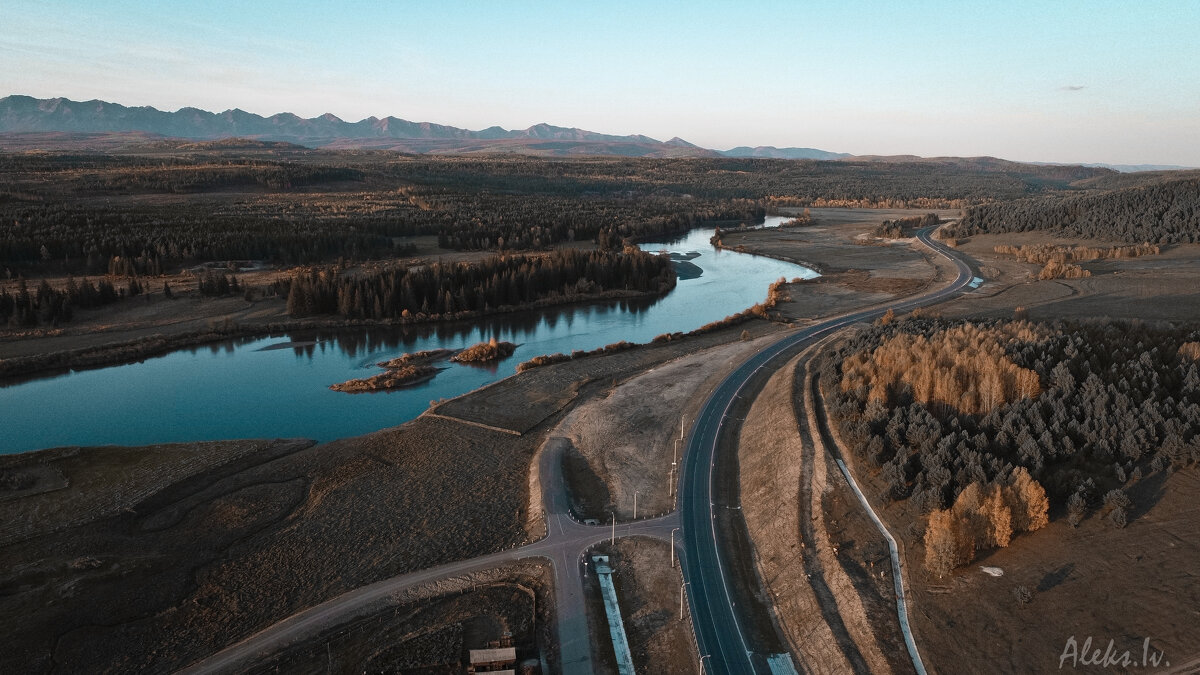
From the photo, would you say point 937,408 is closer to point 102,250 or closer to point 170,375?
point 170,375

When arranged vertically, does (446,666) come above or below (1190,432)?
below

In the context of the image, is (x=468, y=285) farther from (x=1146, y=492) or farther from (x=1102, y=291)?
(x=1102, y=291)

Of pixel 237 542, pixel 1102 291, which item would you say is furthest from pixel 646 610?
pixel 1102 291

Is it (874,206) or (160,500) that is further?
(874,206)

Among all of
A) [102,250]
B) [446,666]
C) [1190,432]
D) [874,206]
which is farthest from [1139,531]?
[874,206]

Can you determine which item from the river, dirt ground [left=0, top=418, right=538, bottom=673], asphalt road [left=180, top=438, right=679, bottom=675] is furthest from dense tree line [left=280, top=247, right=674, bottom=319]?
asphalt road [left=180, top=438, right=679, bottom=675]

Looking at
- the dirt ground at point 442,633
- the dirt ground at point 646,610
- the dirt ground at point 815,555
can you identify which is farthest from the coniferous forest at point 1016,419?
the dirt ground at point 442,633

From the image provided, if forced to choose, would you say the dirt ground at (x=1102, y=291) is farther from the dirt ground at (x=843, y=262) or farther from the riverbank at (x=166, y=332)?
the riverbank at (x=166, y=332)

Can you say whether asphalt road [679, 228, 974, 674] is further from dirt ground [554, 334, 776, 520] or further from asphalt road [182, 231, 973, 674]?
dirt ground [554, 334, 776, 520]
